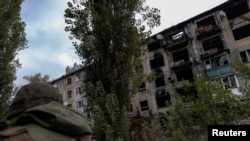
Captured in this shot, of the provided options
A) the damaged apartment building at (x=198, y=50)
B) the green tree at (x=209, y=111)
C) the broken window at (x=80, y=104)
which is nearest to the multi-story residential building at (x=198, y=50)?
the damaged apartment building at (x=198, y=50)

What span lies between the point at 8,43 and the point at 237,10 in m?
22.4

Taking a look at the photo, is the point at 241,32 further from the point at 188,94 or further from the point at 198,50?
the point at 188,94

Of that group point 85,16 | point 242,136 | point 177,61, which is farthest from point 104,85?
point 177,61

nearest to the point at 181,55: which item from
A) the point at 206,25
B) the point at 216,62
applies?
the point at 206,25

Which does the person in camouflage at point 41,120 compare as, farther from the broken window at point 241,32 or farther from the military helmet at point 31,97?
the broken window at point 241,32

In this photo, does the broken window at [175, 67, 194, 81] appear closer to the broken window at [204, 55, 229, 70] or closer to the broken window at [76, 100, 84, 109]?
the broken window at [204, 55, 229, 70]

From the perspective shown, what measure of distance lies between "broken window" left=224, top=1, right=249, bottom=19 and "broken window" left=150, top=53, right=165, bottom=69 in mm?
8820

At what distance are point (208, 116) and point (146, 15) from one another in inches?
256

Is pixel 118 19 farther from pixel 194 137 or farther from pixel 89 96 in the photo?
pixel 194 137

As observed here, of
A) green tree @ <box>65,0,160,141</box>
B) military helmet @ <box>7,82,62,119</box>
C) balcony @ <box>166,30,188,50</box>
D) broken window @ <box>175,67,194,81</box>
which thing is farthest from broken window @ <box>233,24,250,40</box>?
military helmet @ <box>7,82,62,119</box>

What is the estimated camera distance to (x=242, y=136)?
20.0 ft

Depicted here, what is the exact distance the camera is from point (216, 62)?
2500 centimetres

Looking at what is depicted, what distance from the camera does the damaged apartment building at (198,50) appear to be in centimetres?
2442

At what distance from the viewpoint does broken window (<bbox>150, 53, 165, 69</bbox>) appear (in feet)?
98.2
